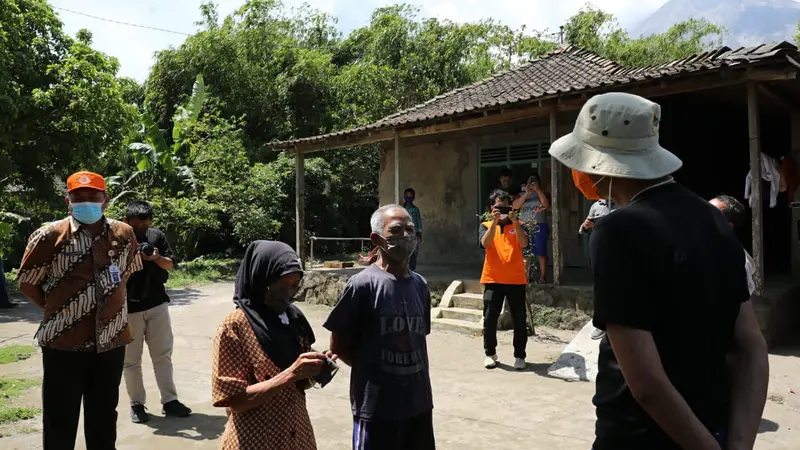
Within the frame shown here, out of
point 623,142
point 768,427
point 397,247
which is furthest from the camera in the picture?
point 768,427

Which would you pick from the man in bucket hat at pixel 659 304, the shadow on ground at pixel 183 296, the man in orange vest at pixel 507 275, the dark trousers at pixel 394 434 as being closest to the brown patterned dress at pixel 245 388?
the dark trousers at pixel 394 434

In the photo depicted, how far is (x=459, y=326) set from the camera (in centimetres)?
873

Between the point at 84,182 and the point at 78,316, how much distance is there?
0.80m

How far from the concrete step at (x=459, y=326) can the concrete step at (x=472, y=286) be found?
796 millimetres

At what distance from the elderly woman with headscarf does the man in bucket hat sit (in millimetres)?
1186

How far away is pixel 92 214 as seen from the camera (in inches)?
142

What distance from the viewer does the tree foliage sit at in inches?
498

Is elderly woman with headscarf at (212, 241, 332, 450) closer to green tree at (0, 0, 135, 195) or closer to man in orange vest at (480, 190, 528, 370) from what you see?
man in orange vest at (480, 190, 528, 370)

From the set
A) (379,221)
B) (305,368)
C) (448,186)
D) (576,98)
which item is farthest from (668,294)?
(448,186)

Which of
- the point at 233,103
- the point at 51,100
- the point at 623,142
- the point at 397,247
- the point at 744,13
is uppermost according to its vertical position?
the point at 744,13

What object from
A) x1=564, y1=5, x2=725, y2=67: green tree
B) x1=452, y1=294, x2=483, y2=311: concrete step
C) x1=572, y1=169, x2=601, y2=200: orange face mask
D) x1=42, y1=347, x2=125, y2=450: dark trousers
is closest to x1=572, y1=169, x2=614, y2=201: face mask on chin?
x1=572, y1=169, x2=601, y2=200: orange face mask

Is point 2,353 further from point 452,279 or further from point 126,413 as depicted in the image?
point 452,279

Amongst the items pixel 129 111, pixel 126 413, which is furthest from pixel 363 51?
pixel 126 413

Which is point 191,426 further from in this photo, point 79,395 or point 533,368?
point 533,368
